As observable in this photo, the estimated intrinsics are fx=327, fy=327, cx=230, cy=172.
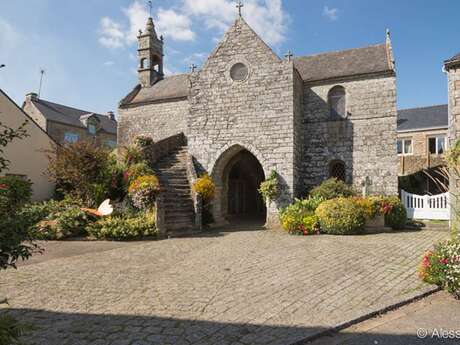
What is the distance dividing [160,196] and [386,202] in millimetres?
8337

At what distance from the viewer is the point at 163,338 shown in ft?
A: 12.8

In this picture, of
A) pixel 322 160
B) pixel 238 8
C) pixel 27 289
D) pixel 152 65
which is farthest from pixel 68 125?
pixel 27 289

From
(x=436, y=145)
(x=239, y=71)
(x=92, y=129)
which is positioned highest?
(x=92, y=129)

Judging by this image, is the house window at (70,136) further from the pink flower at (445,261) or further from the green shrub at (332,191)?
the pink flower at (445,261)

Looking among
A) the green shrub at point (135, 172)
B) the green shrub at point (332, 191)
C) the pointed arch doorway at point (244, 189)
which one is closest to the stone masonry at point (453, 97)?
the green shrub at point (332, 191)

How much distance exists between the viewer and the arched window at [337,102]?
613 inches

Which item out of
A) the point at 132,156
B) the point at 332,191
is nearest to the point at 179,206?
the point at 132,156

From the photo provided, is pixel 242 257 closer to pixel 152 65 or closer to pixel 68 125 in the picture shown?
pixel 152 65

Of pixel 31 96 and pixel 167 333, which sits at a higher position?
pixel 31 96

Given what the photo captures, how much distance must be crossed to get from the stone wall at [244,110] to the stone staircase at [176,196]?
1.16 meters

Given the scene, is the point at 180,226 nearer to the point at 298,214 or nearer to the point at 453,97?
the point at 298,214

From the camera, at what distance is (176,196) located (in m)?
13.0

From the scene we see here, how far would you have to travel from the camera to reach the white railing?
1319 centimetres

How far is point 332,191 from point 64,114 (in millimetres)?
28769
